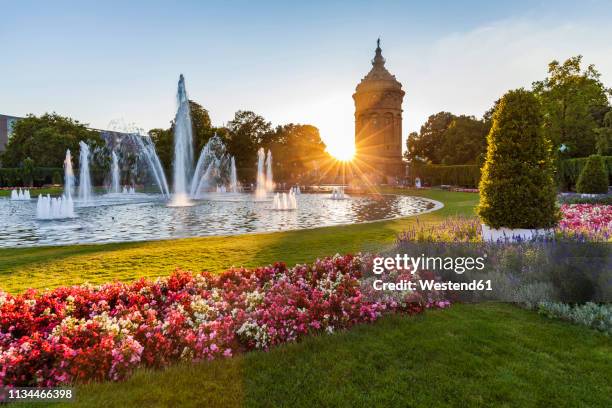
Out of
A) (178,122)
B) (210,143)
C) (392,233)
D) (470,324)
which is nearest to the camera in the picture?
(470,324)

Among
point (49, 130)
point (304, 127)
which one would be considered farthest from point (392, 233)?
point (304, 127)

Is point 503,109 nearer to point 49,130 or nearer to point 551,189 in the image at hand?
point 551,189

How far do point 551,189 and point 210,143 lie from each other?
155 ft

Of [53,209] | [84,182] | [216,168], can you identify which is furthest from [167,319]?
[216,168]

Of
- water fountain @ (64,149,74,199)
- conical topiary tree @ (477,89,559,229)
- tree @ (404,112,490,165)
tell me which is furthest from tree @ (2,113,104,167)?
conical topiary tree @ (477,89,559,229)

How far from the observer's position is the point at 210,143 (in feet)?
→ 169

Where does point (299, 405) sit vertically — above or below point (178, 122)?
below

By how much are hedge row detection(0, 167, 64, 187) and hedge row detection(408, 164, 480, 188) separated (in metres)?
50.0

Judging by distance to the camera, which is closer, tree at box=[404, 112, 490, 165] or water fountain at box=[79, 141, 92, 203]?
water fountain at box=[79, 141, 92, 203]

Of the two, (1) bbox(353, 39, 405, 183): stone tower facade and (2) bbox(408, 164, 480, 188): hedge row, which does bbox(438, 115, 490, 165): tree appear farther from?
(2) bbox(408, 164, 480, 188): hedge row

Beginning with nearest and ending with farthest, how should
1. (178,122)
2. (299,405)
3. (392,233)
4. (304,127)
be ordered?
(299,405) → (392,233) → (178,122) → (304,127)

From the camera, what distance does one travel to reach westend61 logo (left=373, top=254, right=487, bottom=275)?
6.70m

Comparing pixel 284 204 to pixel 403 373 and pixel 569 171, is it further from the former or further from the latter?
pixel 569 171

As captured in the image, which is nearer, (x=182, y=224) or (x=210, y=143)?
(x=182, y=224)
